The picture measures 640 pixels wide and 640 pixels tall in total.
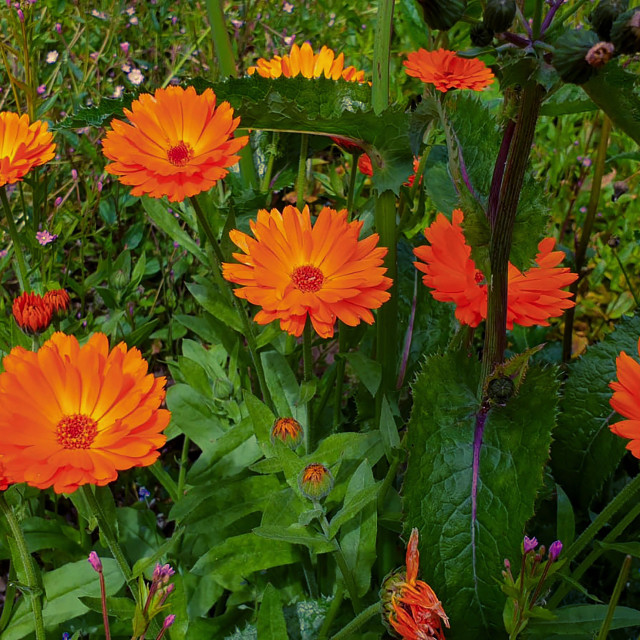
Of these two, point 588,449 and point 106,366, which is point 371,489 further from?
point 588,449

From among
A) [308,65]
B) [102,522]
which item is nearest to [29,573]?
[102,522]

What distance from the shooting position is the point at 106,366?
969 millimetres

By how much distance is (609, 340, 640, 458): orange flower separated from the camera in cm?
82

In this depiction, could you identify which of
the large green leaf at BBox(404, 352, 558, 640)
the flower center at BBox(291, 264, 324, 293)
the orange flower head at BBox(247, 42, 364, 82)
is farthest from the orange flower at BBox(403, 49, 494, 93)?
the large green leaf at BBox(404, 352, 558, 640)

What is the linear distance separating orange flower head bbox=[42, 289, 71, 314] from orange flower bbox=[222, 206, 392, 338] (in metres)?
0.34

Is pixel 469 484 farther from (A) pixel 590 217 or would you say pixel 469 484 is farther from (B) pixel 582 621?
(A) pixel 590 217

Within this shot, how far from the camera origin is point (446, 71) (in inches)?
54.7

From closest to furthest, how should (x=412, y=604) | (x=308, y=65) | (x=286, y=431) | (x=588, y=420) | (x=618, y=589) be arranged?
1. (x=618, y=589)
2. (x=412, y=604)
3. (x=286, y=431)
4. (x=588, y=420)
5. (x=308, y=65)

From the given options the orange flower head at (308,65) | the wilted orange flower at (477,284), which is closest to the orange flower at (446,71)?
the orange flower head at (308,65)

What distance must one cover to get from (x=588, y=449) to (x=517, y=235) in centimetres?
59

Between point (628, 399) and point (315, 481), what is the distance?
431 millimetres

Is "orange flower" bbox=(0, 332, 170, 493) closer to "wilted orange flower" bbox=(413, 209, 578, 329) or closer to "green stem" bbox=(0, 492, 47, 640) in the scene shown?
"green stem" bbox=(0, 492, 47, 640)

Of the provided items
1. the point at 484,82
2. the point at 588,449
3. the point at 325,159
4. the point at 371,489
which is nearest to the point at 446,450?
the point at 371,489

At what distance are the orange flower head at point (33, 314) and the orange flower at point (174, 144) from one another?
267 millimetres
